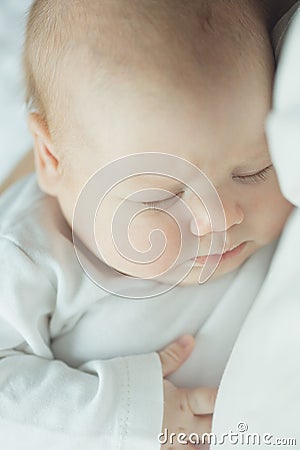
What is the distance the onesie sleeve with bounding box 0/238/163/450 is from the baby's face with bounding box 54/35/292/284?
11 cm

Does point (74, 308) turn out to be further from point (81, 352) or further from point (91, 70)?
point (91, 70)

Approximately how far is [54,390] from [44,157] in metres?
0.27

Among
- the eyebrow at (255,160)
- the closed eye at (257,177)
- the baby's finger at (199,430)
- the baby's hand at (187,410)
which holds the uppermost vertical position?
the eyebrow at (255,160)

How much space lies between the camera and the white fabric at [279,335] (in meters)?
0.63

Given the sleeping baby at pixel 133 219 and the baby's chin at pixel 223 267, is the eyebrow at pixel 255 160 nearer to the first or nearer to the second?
the sleeping baby at pixel 133 219

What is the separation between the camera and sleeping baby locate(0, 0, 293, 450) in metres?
0.68

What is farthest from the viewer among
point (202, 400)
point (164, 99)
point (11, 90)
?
point (11, 90)

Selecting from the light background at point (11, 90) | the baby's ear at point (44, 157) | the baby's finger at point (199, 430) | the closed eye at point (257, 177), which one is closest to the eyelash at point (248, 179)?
the closed eye at point (257, 177)

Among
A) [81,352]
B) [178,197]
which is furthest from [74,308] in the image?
[178,197]

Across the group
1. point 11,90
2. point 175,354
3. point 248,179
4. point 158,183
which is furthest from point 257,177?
point 11,90

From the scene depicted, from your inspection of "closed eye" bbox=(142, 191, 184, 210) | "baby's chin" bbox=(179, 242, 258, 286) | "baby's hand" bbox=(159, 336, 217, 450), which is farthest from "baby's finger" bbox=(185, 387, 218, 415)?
"closed eye" bbox=(142, 191, 184, 210)

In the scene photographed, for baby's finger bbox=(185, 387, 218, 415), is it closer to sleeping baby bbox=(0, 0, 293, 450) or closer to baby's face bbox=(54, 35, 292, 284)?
sleeping baby bbox=(0, 0, 293, 450)

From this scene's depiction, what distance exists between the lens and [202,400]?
0.80m

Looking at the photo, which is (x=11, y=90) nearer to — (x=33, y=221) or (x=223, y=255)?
(x=33, y=221)
